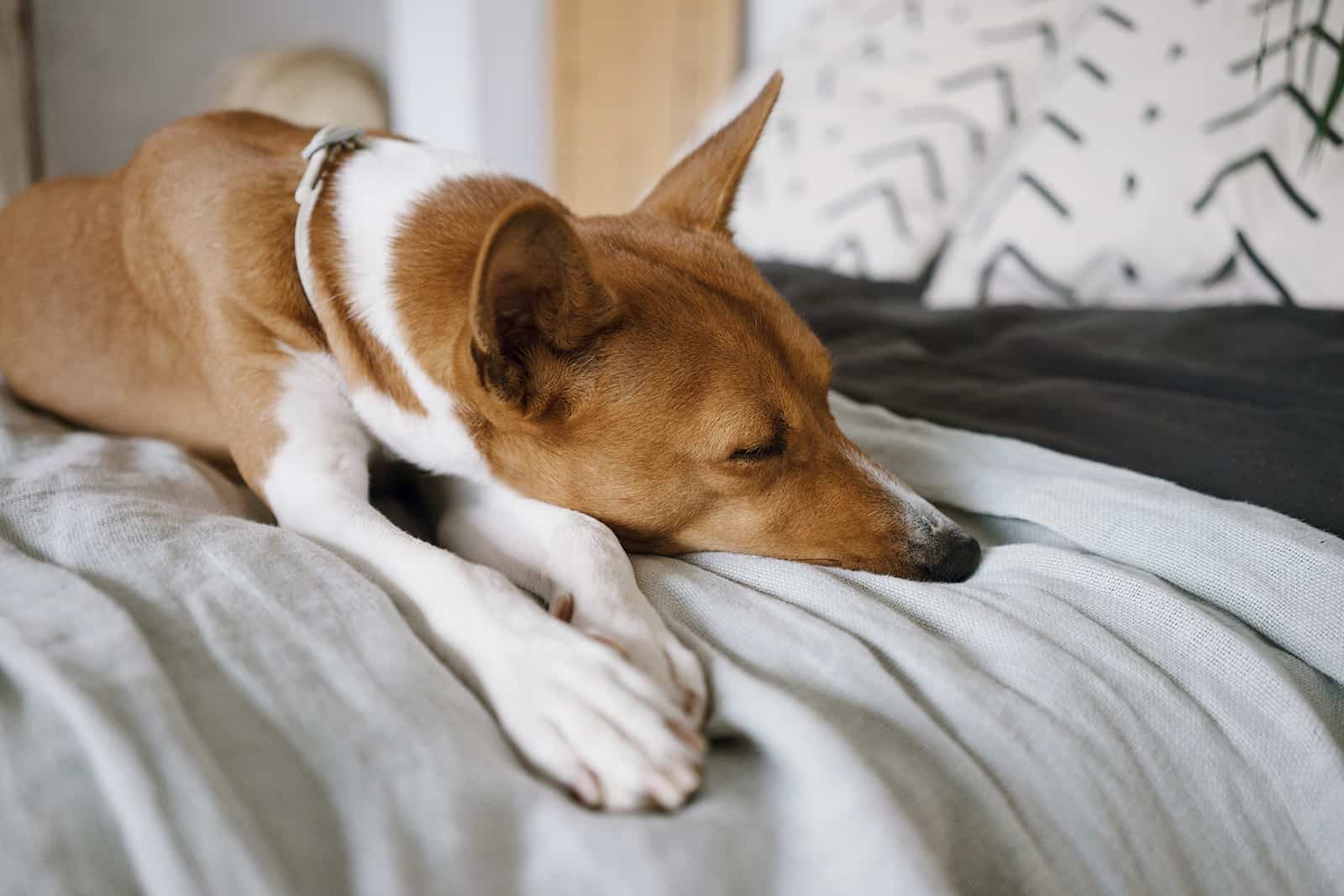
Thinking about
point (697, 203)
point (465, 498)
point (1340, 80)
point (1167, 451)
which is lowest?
point (465, 498)

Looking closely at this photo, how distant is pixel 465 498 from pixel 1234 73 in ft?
5.75

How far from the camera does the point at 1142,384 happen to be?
143 centimetres

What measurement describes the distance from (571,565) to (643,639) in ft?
0.56

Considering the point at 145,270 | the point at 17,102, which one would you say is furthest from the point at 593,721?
the point at 17,102

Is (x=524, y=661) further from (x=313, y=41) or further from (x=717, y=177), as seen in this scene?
(x=313, y=41)

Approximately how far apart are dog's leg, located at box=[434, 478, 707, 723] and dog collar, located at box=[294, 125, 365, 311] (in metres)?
0.33

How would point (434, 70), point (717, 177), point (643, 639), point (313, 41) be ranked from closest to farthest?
point (643, 639) < point (717, 177) < point (313, 41) < point (434, 70)

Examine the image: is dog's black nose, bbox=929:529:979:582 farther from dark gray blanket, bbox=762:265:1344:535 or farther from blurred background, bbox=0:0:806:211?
blurred background, bbox=0:0:806:211

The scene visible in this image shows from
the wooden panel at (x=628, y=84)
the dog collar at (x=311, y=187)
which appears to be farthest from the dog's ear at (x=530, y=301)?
the wooden panel at (x=628, y=84)

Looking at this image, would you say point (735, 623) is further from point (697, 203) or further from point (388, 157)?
point (388, 157)

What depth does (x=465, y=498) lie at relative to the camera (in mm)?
1191

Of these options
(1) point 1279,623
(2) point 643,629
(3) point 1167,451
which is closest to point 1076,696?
(1) point 1279,623

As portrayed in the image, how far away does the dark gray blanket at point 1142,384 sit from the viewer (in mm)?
1104

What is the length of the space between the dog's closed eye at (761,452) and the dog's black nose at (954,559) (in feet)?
0.71
